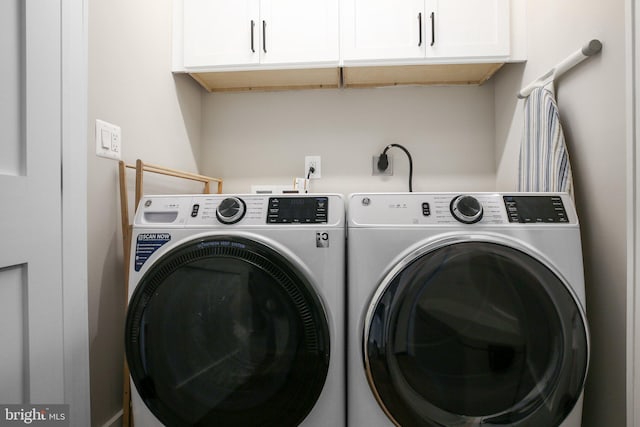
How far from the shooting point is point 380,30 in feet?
4.77

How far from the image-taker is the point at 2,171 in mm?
689

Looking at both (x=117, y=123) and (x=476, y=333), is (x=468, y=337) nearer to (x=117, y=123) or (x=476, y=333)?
(x=476, y=333)

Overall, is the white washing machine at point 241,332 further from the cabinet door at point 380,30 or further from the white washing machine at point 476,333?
the cabinet door at point 380,30

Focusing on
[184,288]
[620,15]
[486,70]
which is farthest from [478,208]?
[486,70]

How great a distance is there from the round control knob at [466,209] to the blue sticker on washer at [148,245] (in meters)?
0.84

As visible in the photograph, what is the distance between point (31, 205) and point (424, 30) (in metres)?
1.56

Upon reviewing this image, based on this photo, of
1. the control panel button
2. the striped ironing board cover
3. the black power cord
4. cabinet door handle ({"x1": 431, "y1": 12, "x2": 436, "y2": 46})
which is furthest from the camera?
the black power cord

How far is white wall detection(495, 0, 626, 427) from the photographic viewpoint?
0.90m

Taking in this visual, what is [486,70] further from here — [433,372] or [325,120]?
[433,372]

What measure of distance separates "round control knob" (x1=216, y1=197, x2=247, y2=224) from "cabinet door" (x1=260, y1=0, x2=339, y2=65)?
2.76 feet

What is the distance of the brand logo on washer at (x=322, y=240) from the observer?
3.00 ft

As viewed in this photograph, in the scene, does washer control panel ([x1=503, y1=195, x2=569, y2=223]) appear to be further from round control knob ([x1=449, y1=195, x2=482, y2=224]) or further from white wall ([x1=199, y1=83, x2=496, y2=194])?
white wall ([x1=199, y1=83, x2=496, y2=194])

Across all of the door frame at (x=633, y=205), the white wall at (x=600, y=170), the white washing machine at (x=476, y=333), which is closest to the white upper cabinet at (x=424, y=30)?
the white wall at (x=600, y=170)

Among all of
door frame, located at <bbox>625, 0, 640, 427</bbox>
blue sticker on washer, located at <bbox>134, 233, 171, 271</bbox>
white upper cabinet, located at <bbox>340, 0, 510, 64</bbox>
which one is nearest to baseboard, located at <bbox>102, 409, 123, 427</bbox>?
blue sticker on washer, located at <bbox>134, 233, 171, 271</bbox>
